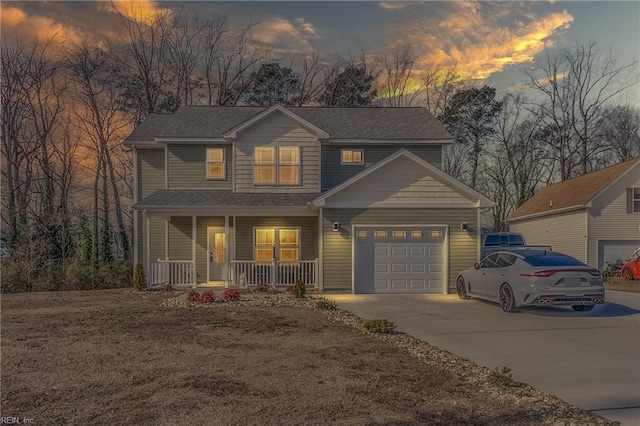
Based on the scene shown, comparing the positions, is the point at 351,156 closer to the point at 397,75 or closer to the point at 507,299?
the point at 507,299

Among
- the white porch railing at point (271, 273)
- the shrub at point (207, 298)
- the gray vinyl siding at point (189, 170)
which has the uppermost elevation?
the gray vinyl siding at point (189, 170)

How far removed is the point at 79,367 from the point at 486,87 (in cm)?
4066

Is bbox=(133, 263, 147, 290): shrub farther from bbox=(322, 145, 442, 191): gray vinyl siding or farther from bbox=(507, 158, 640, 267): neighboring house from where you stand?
bbox=(507, 158, 640, 267): neighboring house

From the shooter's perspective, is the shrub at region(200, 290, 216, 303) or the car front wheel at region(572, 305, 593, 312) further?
the shrub at region(200, 290, 216, 303)

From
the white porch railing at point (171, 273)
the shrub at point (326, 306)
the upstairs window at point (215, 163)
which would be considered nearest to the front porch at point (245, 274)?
the white porch railing at point (171, 273)

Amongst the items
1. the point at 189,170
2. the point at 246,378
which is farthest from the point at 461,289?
the point at 189,170

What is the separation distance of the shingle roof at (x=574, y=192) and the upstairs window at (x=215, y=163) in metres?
18.7

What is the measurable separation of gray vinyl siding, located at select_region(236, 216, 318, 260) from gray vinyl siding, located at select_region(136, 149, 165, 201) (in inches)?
160

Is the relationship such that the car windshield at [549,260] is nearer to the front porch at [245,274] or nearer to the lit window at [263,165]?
the front porch at [245,274]

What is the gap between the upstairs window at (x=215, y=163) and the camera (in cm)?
1933

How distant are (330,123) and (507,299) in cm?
1131

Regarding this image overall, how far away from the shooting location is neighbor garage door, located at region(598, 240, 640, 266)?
2508cm

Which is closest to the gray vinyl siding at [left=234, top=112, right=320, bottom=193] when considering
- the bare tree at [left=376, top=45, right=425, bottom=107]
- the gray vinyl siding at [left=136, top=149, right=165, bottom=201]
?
the gray vinyl siding at [left=136, top=149, right=165, bottom=201]

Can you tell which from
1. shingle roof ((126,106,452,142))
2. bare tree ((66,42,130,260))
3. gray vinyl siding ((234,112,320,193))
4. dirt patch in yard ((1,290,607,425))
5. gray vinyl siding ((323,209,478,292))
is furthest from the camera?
bare tree ((66,42,130,260))
